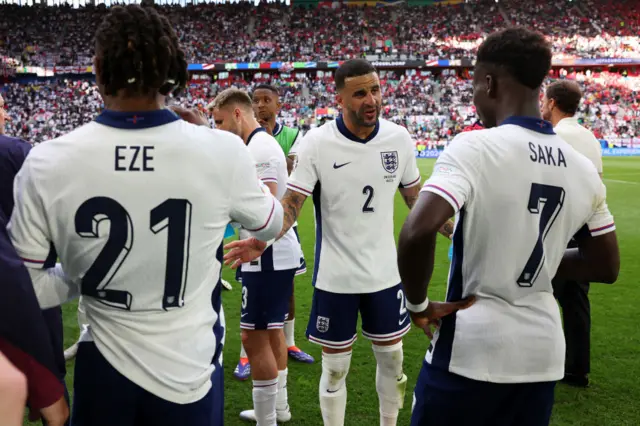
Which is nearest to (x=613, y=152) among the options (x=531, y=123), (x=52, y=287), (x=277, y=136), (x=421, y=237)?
(x=277, y=136)

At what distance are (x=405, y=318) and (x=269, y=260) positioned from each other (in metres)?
0.94

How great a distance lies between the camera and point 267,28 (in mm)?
46406

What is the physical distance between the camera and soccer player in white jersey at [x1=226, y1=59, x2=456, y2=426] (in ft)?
10.4

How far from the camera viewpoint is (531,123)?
1.88 meters

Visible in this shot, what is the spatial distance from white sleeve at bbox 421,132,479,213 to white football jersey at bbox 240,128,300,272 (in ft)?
5.25

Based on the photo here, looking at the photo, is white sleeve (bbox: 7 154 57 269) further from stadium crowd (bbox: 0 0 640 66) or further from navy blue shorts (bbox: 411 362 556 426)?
stadium crowd (bbox: 0 0 640 66)

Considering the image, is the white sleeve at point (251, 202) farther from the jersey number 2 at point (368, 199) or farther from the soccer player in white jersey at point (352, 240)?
the jersey number 2 at point (368, 199)

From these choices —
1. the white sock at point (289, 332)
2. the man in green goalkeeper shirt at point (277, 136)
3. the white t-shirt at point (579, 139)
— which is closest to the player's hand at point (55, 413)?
the man in green goalkeeper shirt at point (277, 136)

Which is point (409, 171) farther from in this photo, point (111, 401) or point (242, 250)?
point (111, 401)

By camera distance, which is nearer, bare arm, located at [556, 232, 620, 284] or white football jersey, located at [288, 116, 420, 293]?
bare arm, located at [556, 232, 620, 284]

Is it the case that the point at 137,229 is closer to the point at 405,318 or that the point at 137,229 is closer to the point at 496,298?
the point at 496,298

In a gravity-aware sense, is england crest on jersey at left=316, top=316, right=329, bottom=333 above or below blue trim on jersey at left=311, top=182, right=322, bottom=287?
below

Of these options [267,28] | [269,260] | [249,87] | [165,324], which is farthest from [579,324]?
[267,28]

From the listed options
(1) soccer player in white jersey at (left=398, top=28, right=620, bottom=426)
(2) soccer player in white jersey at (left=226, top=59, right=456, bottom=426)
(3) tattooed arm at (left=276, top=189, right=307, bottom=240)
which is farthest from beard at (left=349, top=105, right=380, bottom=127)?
(1) soccer player in white jersey at (left=398, top=28, right=620, bottom=426)
